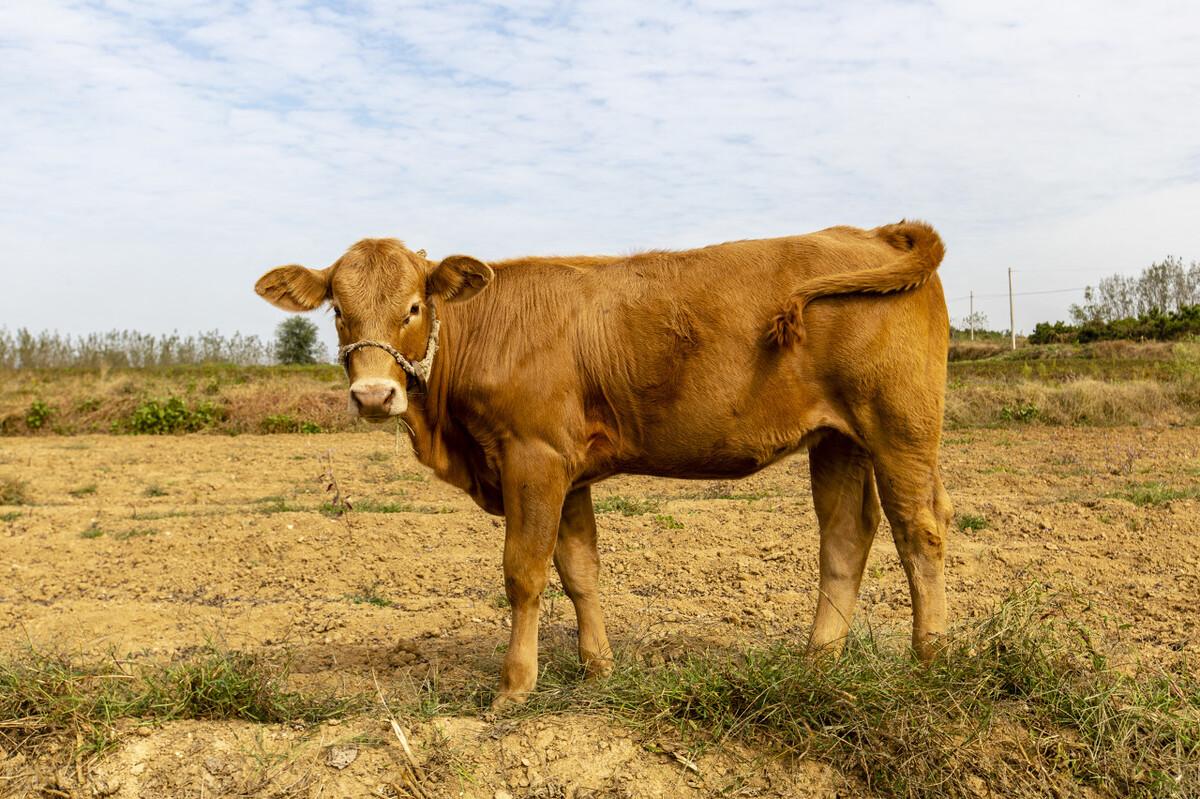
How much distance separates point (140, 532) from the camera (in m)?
10.9

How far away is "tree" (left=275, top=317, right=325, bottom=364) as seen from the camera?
46.6 m

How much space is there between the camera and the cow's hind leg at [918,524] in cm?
544

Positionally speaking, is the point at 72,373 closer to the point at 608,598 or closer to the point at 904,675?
the point at 608,598

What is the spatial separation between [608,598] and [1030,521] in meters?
5.11

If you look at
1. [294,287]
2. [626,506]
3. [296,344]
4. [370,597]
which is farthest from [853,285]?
[296,344]

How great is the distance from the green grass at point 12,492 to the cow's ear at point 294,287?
34.1ft

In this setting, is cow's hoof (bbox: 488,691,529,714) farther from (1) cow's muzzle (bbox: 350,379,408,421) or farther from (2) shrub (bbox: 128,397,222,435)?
(2) shrub (bbox: 128,397,222,435)

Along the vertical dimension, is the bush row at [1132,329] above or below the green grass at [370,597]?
above

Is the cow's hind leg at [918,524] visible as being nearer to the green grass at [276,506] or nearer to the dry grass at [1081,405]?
the green grass at [276,506]

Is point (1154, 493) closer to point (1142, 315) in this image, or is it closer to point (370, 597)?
point (370, 597)

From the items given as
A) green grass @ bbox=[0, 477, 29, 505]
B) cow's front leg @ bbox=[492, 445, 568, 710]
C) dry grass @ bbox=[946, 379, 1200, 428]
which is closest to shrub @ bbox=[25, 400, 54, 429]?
green grass @ bbox=[0, 477, 29, 505]

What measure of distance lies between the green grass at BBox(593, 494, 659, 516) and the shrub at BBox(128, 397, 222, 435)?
14.5 metres

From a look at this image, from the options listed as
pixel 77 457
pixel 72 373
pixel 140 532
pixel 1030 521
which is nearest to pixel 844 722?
pixel 1030 521

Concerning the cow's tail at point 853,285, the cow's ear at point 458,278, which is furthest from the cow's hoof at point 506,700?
the cow's tail at point 853,285
